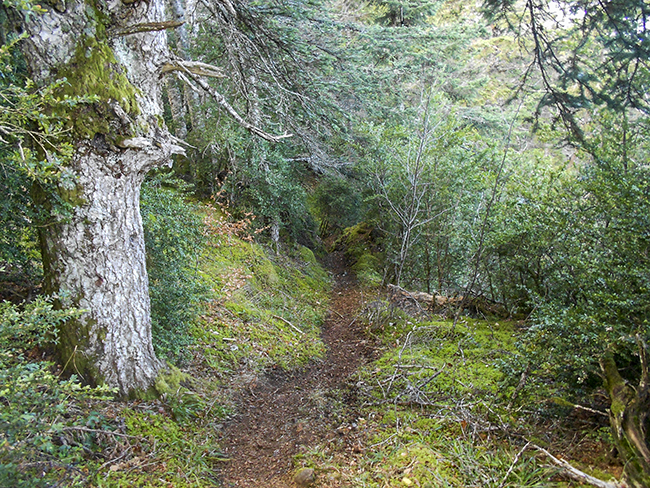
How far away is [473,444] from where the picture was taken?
3.26 meters

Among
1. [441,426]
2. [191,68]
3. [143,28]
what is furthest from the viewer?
[191,68]

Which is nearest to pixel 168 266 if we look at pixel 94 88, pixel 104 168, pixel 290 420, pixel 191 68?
pixel 104 168

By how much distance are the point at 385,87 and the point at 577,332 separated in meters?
5.39

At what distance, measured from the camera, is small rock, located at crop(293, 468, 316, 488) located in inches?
128

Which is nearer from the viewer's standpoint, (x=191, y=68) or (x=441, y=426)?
(x=441, y=426)

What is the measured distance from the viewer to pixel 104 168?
3.28 m

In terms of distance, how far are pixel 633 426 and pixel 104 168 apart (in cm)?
426

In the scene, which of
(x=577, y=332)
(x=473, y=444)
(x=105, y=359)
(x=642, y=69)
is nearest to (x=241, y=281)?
(x=105, y=359)

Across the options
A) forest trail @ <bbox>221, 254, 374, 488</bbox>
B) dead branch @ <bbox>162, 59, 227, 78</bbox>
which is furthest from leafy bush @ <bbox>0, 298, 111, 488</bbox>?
dead branch @ <bbox>162, 59, 227, 78</bbox>

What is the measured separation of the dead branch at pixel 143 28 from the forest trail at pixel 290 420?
3.90 m

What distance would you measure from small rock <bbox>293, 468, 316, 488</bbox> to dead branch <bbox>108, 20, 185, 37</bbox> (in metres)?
3.82

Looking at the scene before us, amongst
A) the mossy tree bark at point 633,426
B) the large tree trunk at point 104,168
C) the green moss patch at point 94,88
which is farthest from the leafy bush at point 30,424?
the mossy tree bark at point 633,426

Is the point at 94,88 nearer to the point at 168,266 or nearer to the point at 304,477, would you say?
the point at 168,266

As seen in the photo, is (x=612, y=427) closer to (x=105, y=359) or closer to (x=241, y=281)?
(x=105, y=359)
